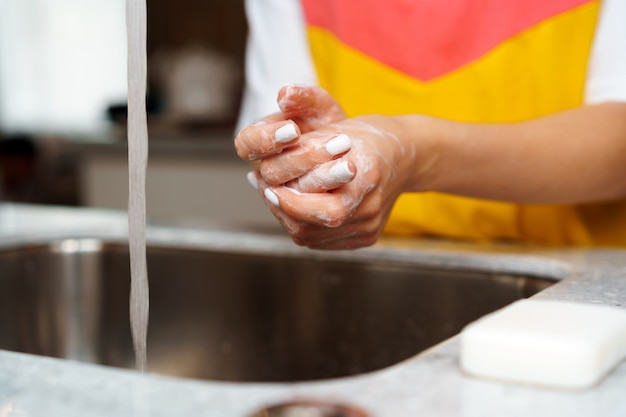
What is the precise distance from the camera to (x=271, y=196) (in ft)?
2.34

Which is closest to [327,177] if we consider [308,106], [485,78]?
[308,106]

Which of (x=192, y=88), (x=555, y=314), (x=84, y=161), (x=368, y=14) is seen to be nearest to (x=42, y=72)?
(x=192, y=88)

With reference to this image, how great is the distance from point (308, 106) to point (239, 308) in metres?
0.29

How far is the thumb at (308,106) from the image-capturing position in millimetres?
725

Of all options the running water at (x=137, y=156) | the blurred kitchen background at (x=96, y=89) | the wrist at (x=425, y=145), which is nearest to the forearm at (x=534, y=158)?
the wrist at (x=425, y=145)

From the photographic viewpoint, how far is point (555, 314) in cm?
46

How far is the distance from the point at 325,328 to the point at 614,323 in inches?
18.6

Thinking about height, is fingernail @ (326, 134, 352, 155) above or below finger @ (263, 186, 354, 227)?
above

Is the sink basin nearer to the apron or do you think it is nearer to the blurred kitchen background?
the apron

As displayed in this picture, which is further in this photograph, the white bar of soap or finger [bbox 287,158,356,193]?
finger [bbox 287,158,356,193]

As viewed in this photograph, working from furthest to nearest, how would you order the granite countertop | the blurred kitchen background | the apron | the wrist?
1. the blurred kitchen background
2. the apron
3. the wrist
4. the granite countertop

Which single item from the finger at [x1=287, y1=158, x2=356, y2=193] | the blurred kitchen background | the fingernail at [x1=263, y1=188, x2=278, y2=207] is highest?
the finger at [x1=287, y1=158, x2=356, y2=193]

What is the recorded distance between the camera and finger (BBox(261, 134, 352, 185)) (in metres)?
0.67

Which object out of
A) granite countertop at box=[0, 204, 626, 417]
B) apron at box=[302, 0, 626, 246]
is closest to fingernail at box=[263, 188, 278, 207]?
granite countertop at box=[0, 204, 626, 417]
